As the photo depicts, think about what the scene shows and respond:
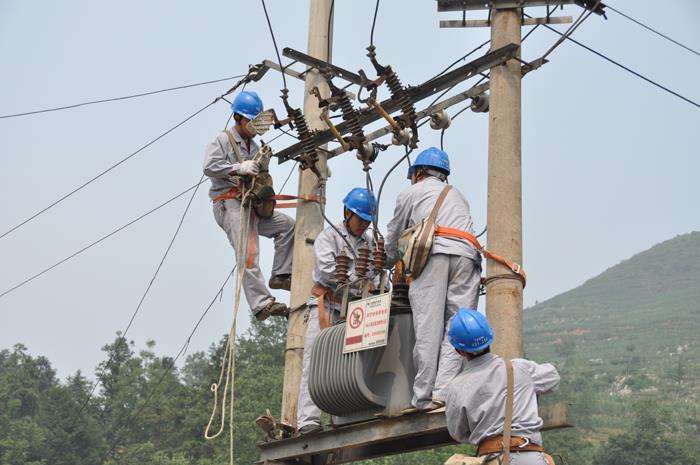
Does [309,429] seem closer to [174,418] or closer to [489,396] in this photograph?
[489,396]

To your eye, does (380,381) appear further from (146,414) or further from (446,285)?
(146,414)

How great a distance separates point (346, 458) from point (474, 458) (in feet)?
8.84

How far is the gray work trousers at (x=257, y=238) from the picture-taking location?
10406 millimetres

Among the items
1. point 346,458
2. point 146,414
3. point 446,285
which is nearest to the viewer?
point 446,285

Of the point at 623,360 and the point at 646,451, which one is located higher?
the point at 623,360

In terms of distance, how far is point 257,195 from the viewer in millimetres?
10305

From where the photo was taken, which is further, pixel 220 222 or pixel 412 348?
pixel 220 222

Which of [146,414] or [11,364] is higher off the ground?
[11,364]

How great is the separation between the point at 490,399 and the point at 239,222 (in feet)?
14.0

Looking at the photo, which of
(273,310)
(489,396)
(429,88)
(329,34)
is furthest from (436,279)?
(329,34)

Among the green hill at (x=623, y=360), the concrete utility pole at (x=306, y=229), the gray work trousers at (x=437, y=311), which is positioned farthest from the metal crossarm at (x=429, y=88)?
the green hill at (x=623, y=360)

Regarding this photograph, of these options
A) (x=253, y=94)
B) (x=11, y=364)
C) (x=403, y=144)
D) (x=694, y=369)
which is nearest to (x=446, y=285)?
(x=403, y=144)

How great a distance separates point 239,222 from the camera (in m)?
10.4

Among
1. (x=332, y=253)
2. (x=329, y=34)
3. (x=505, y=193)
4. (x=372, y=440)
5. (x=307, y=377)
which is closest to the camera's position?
(x=505, y=193)
